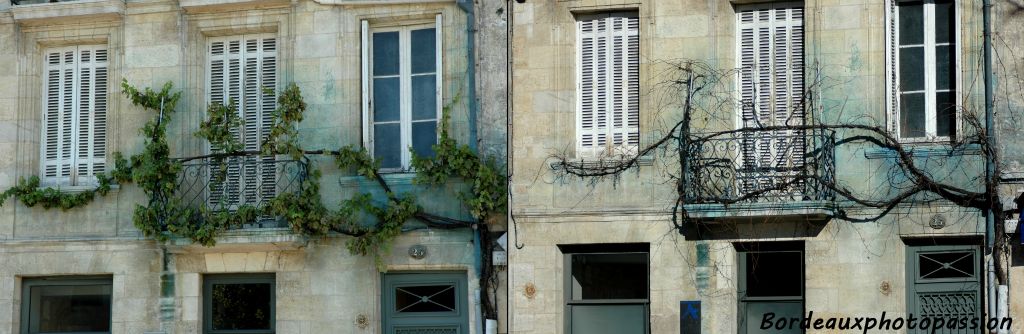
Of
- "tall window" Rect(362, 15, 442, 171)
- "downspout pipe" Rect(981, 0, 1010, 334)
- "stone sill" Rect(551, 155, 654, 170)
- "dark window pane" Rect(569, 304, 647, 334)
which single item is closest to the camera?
"downspout pipe" Rect(981, 0, 1010, 334)

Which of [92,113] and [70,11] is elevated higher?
[70,11]

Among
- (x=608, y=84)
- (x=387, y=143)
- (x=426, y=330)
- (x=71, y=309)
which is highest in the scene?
(x=608, y=84)

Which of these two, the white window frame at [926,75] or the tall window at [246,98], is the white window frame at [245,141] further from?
the white window frame at [926,75]

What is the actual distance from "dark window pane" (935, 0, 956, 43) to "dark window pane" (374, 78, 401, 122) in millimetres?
5859

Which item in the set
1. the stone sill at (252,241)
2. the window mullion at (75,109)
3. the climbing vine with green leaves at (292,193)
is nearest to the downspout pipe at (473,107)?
the climbing vine with green leaves at (292,193)

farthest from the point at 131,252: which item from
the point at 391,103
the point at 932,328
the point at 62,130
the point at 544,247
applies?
the point at 932,328

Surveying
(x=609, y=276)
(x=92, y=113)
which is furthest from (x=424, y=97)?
(x=92, y=113)

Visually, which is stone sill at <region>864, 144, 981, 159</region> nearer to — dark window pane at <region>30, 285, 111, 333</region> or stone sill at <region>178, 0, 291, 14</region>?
Result: stone sill at <region>178, 0, 291, 14</region>

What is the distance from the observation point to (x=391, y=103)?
66.3 feet

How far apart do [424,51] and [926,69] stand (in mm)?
5452

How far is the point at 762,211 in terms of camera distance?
1809 cm

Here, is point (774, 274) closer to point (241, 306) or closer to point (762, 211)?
point (762, 211)

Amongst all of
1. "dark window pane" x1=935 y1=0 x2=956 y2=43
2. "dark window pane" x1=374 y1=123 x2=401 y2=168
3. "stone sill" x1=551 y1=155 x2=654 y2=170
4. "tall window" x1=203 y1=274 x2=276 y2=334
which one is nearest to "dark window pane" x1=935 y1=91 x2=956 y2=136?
"dark window pane" x1=935 y1=0 x2=956 y2=43

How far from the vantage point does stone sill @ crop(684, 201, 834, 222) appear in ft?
58.8
